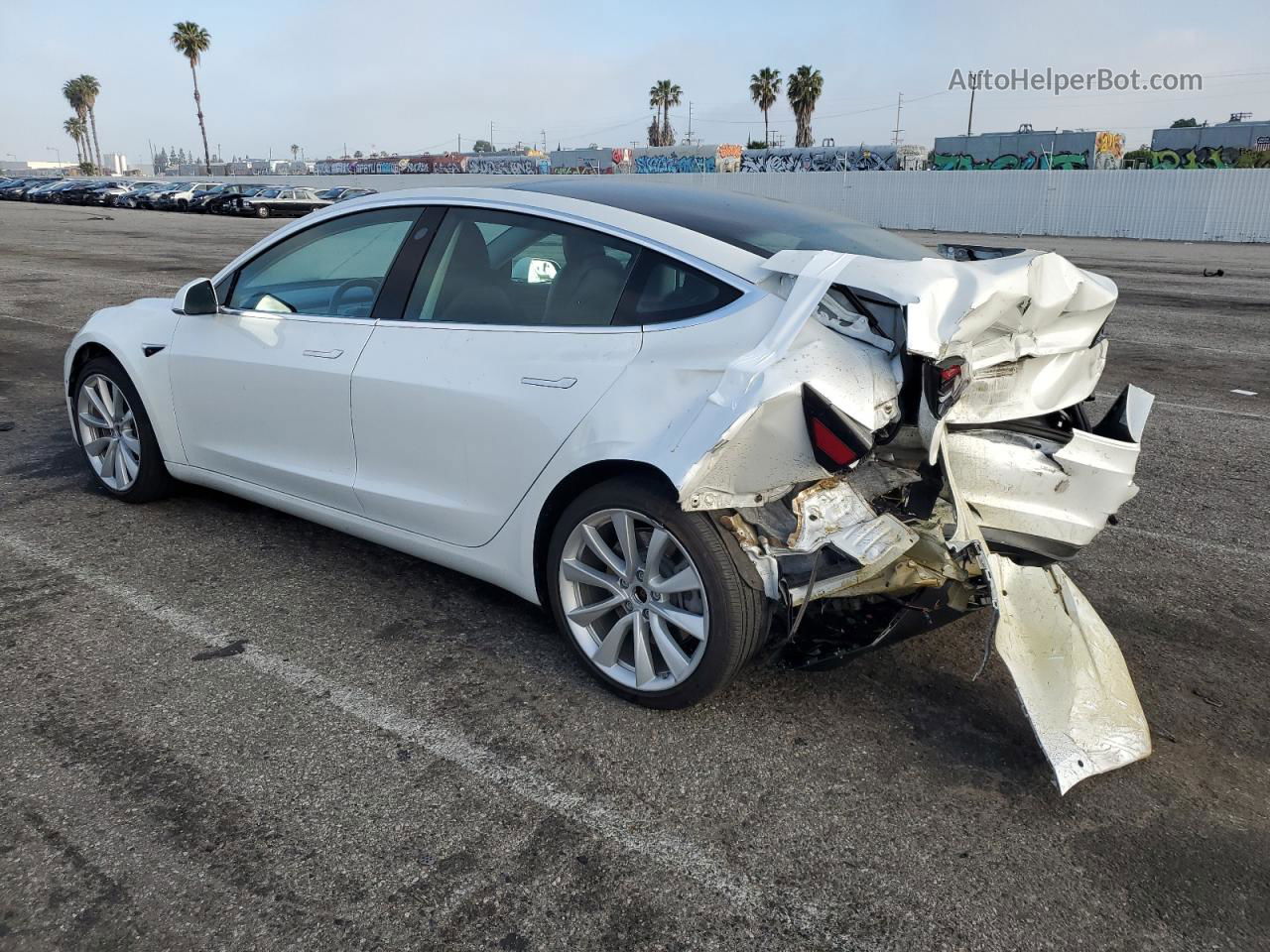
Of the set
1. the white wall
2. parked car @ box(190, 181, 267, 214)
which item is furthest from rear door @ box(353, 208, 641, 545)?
parked car @ box(190, 181, 267, 214)

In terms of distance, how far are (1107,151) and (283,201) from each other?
41.1 m

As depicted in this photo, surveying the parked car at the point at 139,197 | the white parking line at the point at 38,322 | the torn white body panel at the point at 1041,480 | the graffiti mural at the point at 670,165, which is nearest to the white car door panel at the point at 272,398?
the torn white body panel at the point at 1041,480

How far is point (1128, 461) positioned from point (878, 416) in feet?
3.02

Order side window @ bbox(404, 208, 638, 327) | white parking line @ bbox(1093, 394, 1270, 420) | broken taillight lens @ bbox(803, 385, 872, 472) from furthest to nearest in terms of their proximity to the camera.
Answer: white parking line @ bbox(1093, 394, 1270, 420) → side window @ bbox(404, 208, 638, 327) → broken taillight lens @ bbox(803, 385, 872, 472)

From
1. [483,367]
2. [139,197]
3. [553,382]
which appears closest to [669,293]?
[553,382]

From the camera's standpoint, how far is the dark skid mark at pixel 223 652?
11.8 feet

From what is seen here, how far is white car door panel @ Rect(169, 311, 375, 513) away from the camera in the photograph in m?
3.97

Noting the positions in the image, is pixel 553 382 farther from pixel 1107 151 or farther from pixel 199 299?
pixel 1107 151

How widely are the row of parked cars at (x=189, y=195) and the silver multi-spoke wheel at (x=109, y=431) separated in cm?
3364

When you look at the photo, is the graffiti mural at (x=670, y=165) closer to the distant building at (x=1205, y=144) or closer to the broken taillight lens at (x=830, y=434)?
the distant building at (x=1205, y=144)

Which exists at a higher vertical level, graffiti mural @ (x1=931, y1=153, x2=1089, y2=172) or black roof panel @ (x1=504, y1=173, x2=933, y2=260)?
graffiti mural @ (x1=931, y1=153, x2=1089, y2=172)

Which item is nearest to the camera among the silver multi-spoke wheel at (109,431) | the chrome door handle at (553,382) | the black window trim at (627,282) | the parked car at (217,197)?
the black window trim at (627,282)

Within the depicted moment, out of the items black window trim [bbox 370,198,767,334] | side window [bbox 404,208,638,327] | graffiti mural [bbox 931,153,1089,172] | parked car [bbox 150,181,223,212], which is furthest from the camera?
parked car [bbox 150,181,223,212]

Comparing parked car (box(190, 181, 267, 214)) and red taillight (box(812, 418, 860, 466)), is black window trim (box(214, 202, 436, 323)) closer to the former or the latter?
red taillight (box(812, 418, 860, 466))
